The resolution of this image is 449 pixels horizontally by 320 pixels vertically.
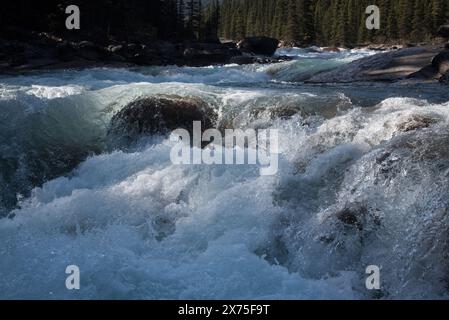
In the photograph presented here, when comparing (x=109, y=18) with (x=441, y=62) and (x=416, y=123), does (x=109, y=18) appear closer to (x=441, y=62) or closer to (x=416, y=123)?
(x=441, y=62)

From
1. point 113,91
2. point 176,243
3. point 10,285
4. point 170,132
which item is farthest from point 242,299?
point 113,91

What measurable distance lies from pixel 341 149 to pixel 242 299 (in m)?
3.46

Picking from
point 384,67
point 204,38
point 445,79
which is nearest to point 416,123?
point 445,79

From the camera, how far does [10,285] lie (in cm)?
545

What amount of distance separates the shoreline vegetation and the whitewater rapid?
31.0 ft

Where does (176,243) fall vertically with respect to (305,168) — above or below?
below

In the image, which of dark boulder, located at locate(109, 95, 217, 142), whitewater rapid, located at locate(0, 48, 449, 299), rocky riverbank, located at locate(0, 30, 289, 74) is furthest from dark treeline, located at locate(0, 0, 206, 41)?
whitewater rapid, located at locate(0, 48, 449, 299)

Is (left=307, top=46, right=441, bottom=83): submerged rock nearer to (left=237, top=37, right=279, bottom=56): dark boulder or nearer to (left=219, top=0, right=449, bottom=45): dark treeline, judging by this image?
(left=237, top=37, right=279, bottom=56): dark boulder

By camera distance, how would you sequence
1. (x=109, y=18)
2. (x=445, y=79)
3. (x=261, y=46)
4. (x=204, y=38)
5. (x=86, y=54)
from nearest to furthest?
(x=445, y=79) → (x=86, y=54) → (x=261, y=46) → (x=109, y=18) → (x=204, y=38)

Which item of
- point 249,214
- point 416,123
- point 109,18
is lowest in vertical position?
point 249,214

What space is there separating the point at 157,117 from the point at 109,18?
38609mm

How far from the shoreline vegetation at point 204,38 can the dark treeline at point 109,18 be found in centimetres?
8

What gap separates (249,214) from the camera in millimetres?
6668
